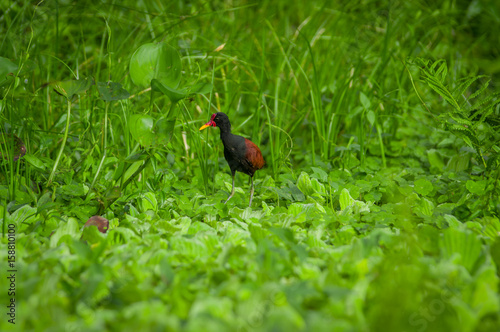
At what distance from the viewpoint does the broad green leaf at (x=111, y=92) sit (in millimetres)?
2461

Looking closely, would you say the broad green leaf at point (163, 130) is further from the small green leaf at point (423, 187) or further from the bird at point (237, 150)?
the small green leaf at point (423, 187)

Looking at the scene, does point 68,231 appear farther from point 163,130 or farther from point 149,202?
point 163,130

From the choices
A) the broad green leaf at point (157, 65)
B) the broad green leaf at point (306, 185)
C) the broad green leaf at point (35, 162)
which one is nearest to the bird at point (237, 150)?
the broad green leaf at point (306, 185)

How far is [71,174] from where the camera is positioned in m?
2.88

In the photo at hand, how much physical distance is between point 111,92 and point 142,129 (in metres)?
0.30

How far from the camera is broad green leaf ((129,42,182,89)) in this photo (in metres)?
2.58

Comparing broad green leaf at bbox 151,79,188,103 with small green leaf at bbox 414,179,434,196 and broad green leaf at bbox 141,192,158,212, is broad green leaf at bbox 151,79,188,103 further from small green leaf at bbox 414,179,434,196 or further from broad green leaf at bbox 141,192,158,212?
small green leaf at bbox 414,179,434,196

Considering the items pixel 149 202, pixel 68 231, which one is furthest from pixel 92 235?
pixel 149 202

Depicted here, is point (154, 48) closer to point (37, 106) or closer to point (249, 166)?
point (249, 166)

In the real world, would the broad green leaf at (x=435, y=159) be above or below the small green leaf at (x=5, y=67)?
below

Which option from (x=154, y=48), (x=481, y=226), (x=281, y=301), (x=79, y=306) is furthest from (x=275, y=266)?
(x=154, y=48)

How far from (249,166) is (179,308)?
5.58 ft

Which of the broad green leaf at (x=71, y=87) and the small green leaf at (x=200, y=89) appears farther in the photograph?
the small green leaf at (x=200, y=89)

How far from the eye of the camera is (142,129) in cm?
242
